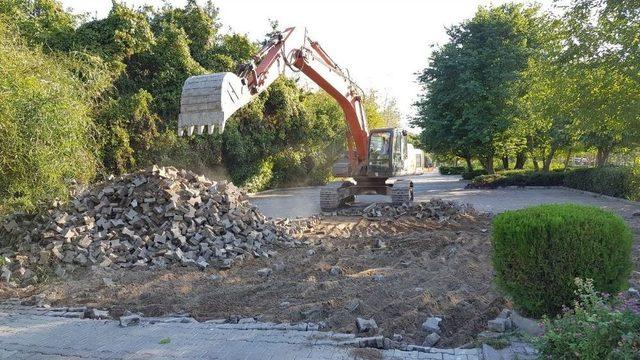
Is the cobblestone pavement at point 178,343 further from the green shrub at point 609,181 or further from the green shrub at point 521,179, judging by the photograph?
the green shrub at point 521,179

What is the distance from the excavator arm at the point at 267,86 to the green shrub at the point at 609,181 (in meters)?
9.24

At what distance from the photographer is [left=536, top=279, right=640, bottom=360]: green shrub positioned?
312cm

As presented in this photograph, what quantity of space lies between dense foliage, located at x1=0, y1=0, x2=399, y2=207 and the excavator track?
840cm

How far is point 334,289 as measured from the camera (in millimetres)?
6277

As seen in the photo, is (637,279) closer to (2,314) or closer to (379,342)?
(379,342)

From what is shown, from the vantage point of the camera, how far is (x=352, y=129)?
1574 cm

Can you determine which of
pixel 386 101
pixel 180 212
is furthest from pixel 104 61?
pixel 386 101

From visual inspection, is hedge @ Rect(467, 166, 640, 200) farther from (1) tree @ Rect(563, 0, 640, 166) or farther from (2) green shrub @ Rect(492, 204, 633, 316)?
(2) green shrub @ Rect(492, 204, 633, 316)

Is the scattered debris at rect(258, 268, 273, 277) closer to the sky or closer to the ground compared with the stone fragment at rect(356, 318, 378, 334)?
closer to the ground

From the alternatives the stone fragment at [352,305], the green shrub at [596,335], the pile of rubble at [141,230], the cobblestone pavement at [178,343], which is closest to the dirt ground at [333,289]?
the stone fragment at [352,305]

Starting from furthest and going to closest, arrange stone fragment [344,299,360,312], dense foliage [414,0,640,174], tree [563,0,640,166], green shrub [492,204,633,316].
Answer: dense foliage [414,0,640,174] → tree [563,0,640,166] → stone fragment [344,299,360,312] → green shrub [492,204,633,316]

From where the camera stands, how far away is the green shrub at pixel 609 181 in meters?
18.2

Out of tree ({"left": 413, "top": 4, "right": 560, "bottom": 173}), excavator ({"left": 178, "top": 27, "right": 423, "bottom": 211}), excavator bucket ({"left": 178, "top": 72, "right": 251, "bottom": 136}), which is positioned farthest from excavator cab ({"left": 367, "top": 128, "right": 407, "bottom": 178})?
tree ({"left": 413, "top": 4, "right": 560, "bottom": 173})

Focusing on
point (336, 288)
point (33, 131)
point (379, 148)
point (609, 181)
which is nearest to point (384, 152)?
point (379, 148)
